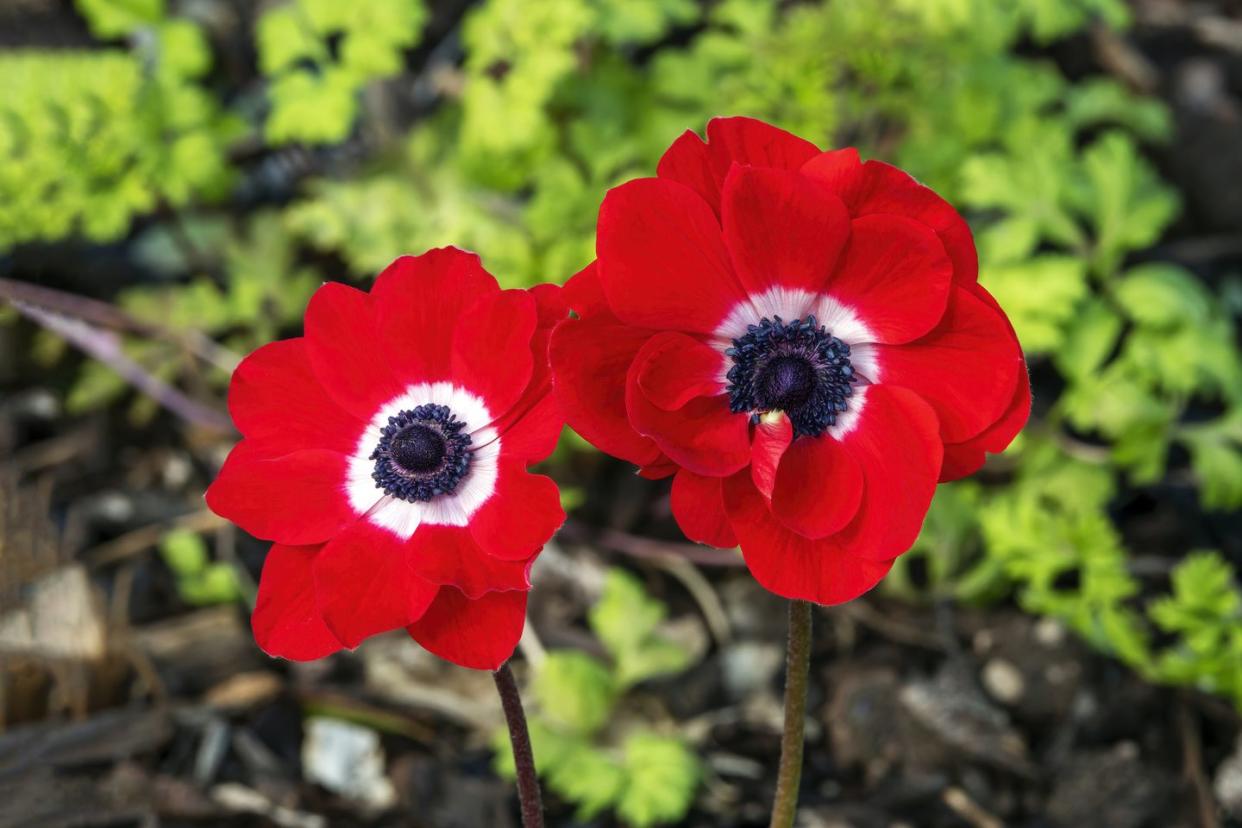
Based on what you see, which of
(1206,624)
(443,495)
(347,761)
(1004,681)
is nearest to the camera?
(443,495)

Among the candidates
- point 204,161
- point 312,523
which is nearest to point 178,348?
point 204,161

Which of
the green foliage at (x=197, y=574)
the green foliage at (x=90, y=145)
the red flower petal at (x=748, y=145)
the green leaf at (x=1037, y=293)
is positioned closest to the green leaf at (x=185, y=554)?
the green foliage at (x=197, y=574)

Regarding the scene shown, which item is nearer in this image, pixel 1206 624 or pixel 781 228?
pixel 781 228

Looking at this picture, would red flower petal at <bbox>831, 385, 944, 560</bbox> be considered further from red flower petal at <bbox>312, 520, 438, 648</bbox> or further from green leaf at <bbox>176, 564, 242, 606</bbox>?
green leaf at <bbox>176, 564, 242, 606</bbox>

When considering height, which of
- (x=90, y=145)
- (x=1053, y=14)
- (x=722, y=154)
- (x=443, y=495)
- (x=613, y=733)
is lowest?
(x=443, y=495)

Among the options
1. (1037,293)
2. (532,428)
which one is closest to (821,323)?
(532,428)

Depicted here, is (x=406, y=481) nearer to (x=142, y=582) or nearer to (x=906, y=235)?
(x=906, y=235)

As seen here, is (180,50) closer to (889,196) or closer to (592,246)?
(592,246)
